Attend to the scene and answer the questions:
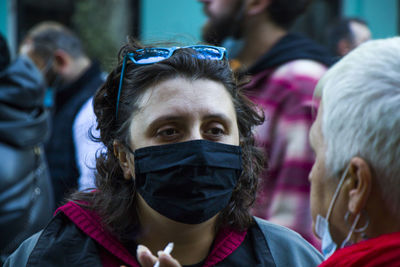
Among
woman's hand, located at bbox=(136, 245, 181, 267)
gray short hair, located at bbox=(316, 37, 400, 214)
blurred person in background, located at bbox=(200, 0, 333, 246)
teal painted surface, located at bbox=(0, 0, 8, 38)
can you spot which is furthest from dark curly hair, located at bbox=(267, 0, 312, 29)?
teal painted surface, located at bbox=(0, 0, 8, 38)

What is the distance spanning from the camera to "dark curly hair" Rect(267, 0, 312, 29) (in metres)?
3.22

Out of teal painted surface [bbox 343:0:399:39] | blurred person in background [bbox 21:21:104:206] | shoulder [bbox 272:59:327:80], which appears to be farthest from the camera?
teal painted surface [bbox 343:0:399:39]

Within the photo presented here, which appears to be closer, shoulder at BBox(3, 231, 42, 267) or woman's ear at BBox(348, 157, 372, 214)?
woman's ear at BBox(348, 157, 372, 214)

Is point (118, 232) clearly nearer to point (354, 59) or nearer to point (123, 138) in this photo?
point (123, 138)

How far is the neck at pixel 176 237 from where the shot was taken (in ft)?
6.65

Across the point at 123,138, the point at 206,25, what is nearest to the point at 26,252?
the point at 123,138

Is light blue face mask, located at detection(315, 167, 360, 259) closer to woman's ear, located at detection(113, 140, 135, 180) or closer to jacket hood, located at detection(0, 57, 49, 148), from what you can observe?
woman's ear, located at detection(113, 140, 135, 180)

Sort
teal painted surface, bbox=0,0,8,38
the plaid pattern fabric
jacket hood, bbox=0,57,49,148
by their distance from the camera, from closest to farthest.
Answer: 1. the plaid pattern fabric
2. jacket hood, bbox=0,57,49,148
3. teal painted surface, bbox=0,0,8,38

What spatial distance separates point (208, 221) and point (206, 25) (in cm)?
166

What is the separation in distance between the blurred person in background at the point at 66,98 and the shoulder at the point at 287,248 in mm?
1148

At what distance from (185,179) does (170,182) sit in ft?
0.18

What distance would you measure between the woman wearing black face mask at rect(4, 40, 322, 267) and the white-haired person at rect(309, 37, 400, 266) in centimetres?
39

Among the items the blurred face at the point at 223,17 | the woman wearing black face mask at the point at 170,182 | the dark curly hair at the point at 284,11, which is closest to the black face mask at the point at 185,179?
the woman wearing black face mask at the point at 170,182

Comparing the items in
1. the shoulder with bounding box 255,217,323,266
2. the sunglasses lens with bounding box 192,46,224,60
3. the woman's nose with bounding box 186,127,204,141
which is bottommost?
the shoulder with bounding box 255,217,323,266
